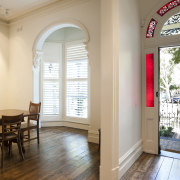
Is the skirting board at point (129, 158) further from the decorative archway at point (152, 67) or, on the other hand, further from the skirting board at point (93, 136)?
the skirting board at point (93, 136)

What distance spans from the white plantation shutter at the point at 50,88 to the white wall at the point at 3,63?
1.39m

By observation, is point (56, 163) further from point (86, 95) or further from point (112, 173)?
point (86, 95)

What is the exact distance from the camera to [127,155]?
2539 mm

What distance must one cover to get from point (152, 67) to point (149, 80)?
268 mm

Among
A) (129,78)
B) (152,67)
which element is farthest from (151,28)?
(129,78)

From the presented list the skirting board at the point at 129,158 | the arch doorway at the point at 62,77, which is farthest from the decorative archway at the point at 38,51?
the skirting board at the point at 129,158

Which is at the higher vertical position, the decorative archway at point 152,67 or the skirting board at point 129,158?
the decorative archway at point 152,67

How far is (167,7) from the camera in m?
3.02

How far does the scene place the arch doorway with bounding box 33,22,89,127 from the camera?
5098 mm

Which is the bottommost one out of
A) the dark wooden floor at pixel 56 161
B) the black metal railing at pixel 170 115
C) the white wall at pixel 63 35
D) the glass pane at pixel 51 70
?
the dark wooden floor at pixel 56 161

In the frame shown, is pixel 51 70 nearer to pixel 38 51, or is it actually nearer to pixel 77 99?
pixel 38 51

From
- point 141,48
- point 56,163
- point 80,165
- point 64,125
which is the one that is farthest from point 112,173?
point 64,125

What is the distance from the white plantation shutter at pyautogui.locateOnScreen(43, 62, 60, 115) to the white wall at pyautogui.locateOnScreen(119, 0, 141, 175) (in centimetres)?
315

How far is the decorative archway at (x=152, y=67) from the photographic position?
121 inches
